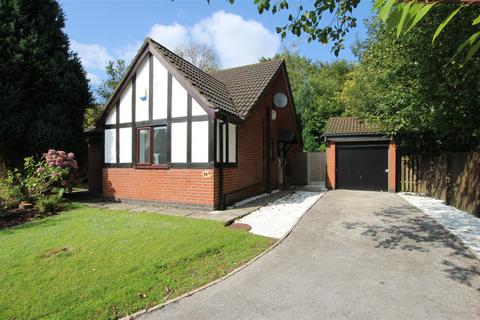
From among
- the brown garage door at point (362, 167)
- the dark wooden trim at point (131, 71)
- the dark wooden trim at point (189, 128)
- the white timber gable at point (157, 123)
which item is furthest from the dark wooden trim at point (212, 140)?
the brown garage door at point (362, 167)

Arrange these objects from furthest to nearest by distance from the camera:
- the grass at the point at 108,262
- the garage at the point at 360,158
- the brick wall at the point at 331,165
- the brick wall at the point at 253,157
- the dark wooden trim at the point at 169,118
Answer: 1. the brick wall at the point at 331,165
2. the garage at the point at 360,158
3. the brick wall at the point at 253,157
4. the dark wooden trim at the point at 169,118
5. the grass at the point at 108,262

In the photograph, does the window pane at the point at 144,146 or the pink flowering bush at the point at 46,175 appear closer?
the pink flowering bush at the point at 46,175

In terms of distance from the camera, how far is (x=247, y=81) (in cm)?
1315

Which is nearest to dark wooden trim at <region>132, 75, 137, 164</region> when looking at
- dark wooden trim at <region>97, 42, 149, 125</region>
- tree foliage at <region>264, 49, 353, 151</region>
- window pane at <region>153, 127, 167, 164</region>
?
dark wooden trim at <region>97, 42, 149, 125</region>

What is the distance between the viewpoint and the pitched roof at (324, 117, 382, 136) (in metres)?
14.6

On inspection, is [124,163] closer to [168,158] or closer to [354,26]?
[168,158]

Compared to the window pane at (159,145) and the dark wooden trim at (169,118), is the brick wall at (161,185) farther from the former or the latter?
the dark wooden trim at (169,118)

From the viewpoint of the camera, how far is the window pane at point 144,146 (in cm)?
1002

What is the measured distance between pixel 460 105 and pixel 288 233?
643 centimetres

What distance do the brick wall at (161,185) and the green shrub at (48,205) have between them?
77.0 inches

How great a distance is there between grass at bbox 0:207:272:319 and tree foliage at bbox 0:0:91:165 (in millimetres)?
4806

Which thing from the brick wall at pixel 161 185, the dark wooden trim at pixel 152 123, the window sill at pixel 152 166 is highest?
the dark wooden trim at pixel 152 123

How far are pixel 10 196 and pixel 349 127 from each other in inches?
614

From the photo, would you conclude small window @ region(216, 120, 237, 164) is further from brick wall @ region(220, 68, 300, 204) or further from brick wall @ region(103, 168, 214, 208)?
brick wall @ region(103, 168, 214, 208)
